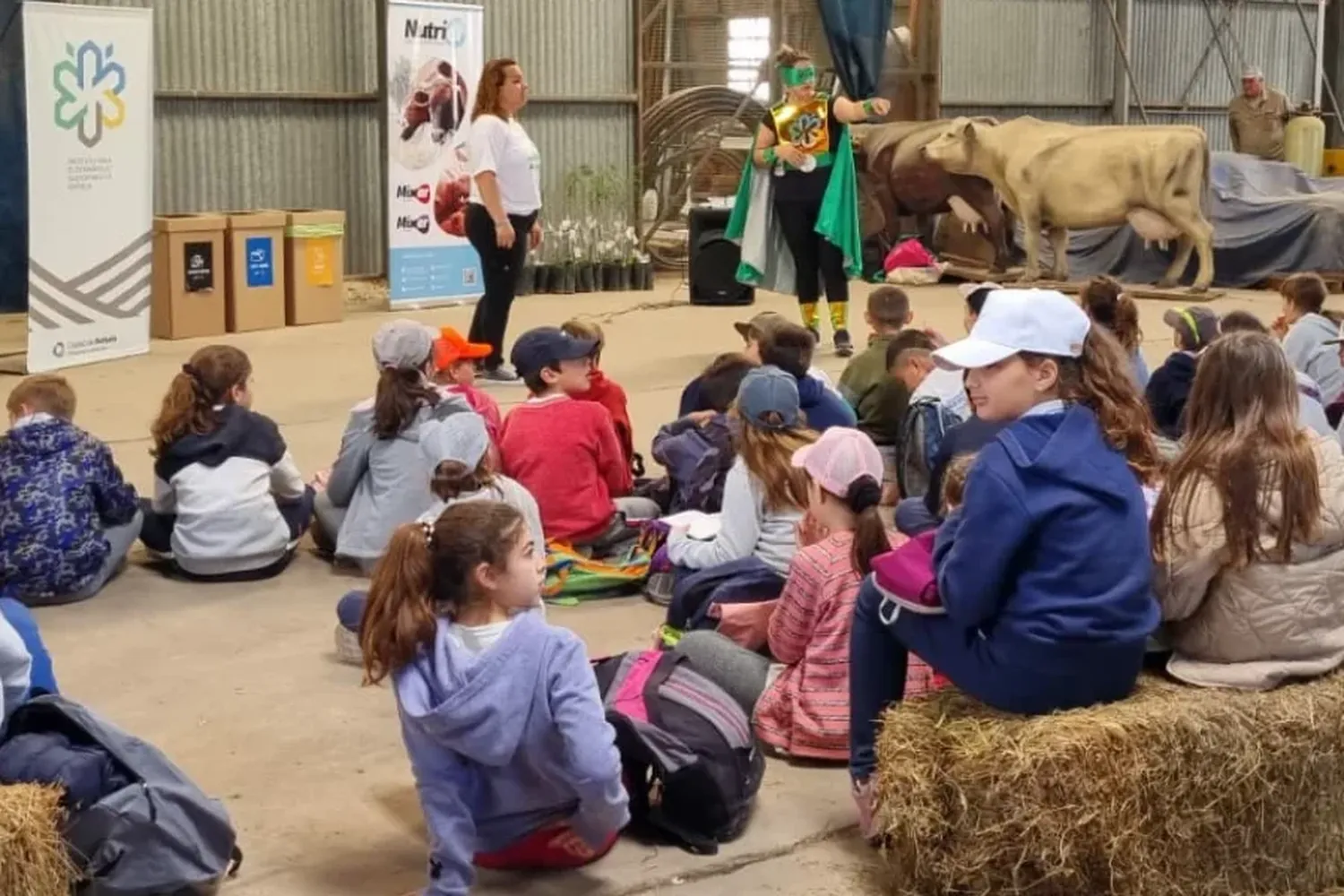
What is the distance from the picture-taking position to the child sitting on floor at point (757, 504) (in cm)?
457

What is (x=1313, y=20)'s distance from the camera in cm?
2003

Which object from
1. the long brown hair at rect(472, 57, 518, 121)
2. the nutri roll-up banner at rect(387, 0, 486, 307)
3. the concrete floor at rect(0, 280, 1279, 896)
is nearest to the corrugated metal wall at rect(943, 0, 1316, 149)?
the nutri roll-up banner at rect(387, 0, 486, 307)

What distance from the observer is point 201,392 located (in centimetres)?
549

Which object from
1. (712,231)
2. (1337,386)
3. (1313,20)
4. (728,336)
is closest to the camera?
(1337,386)

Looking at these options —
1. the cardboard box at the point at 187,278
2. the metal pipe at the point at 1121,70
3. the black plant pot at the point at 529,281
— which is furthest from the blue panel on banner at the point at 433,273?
the metal pipe at the point at 1121,70

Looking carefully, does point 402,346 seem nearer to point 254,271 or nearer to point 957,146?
point 254,271

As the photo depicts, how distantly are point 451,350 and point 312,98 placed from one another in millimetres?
7706

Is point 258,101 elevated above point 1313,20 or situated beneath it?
situated beneath

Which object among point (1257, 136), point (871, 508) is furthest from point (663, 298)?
point (871, 508)

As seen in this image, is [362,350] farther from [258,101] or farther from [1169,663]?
[1169,663]

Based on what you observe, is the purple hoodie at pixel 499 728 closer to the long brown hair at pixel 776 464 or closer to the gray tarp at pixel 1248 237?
the long brown hair at pixel 776 464

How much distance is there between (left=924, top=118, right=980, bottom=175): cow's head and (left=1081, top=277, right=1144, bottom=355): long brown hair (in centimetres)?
828

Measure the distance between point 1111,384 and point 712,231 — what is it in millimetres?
9432

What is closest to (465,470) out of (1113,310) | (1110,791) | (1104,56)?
(1110,791)
